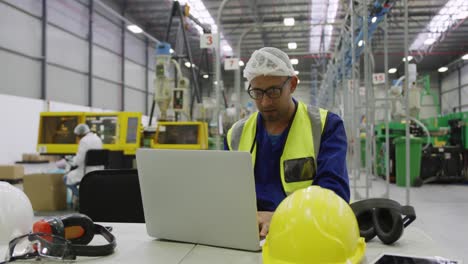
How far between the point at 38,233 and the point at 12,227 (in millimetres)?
240

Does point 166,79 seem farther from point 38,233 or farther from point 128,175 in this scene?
point 38,233

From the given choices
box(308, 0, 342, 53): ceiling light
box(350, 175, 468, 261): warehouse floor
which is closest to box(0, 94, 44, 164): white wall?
box(308, 0, 342, 53): ceiling light

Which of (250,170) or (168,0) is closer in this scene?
(250,170)

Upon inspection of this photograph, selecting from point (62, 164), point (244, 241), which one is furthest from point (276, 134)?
point (62, 164)

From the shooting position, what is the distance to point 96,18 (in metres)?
12.0

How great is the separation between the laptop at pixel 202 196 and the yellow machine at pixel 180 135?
15.3 ft

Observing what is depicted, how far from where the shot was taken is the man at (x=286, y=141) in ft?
5.62

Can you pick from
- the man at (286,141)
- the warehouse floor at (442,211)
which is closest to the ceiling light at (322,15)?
the warehouse floor at (442,211)

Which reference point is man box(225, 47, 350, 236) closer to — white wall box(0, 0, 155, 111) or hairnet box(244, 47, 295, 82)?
hairnet box(244, 47, 295, 82)

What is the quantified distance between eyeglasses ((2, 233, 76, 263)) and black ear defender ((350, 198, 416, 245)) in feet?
3.09

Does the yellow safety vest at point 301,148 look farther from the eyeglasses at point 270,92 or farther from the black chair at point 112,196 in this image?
the black chair at point 112,196

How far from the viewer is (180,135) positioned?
6031 mm

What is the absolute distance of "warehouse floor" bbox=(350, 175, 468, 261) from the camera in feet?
11.5

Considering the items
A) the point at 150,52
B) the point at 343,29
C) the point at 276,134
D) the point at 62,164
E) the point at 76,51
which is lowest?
the point at 62,164
